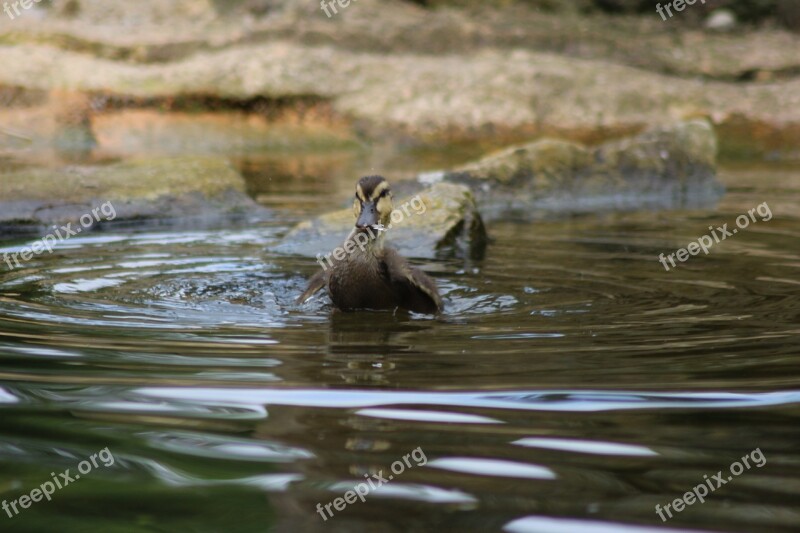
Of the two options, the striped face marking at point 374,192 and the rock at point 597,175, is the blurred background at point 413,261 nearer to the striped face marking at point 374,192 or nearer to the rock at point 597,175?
the rock at point 597,175

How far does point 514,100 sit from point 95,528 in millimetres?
15060

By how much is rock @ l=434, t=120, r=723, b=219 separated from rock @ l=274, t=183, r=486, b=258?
1910 millimetres

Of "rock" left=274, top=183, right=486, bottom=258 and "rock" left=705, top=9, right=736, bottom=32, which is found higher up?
"rock" left=705, top=9, right=736, bottom=32

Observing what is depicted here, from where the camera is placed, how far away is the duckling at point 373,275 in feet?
22.3

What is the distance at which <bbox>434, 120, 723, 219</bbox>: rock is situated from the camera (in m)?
12.6

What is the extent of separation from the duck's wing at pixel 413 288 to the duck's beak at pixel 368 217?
13.4 inches

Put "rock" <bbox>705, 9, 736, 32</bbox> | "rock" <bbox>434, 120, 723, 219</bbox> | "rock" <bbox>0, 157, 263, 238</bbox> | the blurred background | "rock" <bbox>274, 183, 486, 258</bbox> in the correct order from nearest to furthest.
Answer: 1. the blurred background
2. "rock" <bbox>274, 183, 486, 258</bbox>
3. "rock" <bbox>0, 157, 263, 238</bbox>
4. "rock" <bbox>434, 120, 723, 219</bbox>
5. "rock" <bbox>705, 9, 736, 32</bbox>

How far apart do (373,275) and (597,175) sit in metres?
7.07

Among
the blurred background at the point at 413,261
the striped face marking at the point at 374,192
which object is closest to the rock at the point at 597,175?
the blurred background at the point at 413,261

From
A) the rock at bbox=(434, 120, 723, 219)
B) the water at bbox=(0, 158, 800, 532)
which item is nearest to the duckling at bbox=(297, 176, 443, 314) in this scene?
the water at bbox=(0, 158, 800, 532)

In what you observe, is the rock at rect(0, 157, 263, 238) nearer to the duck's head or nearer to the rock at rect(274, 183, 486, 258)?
the rock at rect(274, 183, 486, 258)

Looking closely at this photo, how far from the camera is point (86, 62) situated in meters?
18.2

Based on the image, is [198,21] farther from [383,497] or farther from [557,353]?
[383,497]

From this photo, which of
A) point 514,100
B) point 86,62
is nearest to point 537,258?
point 514,100
